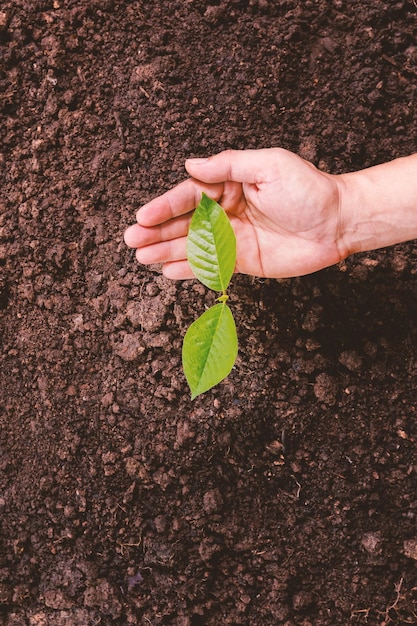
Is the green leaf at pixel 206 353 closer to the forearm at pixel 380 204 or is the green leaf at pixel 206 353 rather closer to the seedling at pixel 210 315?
the seedling at pixel 210 315

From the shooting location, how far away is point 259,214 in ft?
4.75

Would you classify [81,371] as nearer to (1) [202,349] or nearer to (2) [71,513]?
(2) [71,513]

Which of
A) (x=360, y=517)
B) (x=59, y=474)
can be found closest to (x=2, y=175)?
(x=59, y=474)

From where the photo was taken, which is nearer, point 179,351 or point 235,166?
point 235,166

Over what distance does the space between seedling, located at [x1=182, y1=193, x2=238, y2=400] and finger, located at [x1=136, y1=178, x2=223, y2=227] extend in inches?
7.3

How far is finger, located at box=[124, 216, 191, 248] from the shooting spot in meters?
1.44

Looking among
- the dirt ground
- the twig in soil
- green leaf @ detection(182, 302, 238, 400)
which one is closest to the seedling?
green leaf @ detection(182, 302, 238, 400)

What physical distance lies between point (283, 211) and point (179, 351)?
0.44 m

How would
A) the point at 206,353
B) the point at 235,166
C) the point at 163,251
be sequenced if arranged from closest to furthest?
the point at 206,353 → the point at 235,166 → the point at 163,251

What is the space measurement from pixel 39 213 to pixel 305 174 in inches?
28.4

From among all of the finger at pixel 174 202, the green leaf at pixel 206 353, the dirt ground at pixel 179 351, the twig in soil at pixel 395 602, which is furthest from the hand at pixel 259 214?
the twig in soil at pixel 395 602

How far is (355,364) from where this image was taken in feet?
4.96

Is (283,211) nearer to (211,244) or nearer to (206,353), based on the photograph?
(211,244)

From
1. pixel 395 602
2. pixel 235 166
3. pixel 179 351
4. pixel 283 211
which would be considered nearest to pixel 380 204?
pixel 283 211
